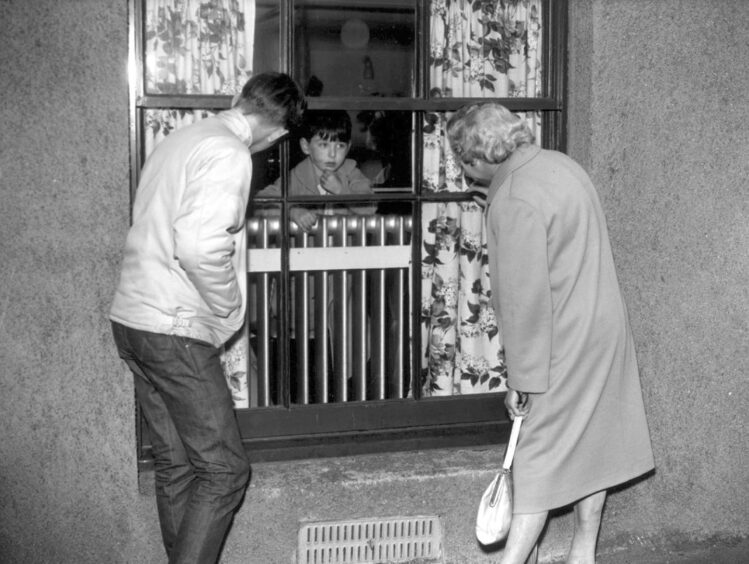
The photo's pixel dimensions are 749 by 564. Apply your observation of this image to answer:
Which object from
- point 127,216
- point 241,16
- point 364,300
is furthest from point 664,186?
point 127,216

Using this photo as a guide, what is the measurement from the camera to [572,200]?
12.8ft

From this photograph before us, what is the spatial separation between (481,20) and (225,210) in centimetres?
194

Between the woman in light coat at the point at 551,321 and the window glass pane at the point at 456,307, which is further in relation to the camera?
the window glass pane at the point at 456,307

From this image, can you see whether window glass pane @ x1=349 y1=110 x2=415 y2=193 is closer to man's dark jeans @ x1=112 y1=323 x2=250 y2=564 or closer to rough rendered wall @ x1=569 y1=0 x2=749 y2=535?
rough rendered wall @ x1=569 y1=0 x2=749 y2=535

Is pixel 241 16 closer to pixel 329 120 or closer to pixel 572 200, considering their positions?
pixel 329 120

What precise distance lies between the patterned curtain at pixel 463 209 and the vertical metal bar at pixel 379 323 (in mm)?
198

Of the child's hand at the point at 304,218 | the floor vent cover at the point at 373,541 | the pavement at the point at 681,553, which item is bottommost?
the pavement at the point at 681,553

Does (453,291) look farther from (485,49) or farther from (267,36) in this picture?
(267,36)

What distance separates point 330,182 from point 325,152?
14 centimetres

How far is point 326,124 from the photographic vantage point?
489 centimetres

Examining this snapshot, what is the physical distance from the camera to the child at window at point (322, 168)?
191 inches

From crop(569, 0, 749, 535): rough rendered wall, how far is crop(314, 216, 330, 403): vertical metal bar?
1235mm

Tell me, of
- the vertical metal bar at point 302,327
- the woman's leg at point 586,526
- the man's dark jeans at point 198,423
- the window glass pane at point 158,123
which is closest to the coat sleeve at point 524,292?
the woman's leg at point 586,526

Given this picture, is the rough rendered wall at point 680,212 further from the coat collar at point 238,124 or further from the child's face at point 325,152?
the coat collar at point 238,124
